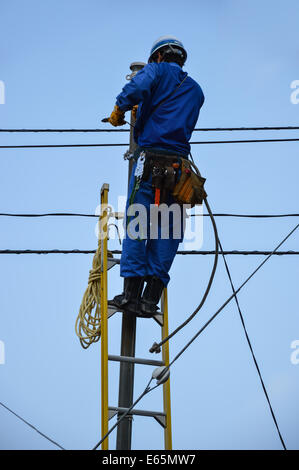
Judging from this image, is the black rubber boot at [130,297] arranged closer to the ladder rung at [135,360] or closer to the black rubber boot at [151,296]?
the black rubber boot at [151,296]

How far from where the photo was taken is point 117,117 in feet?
24.6

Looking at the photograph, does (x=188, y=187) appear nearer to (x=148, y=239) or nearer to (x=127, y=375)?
(x=148, y=239)

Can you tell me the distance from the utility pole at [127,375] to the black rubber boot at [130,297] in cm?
13

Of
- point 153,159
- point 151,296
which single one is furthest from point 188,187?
point 151,296

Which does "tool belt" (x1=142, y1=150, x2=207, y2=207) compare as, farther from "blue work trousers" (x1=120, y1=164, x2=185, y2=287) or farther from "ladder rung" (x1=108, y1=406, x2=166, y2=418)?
"ladder rung" (x1=108, y1=406, x2=166, y2=418)

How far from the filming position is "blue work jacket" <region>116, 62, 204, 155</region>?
7.52 m

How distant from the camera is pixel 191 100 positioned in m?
7.69

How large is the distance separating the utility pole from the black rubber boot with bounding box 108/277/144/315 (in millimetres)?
129

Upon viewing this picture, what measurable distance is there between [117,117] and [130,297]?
1346 mm

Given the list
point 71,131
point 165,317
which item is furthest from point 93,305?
point 71,131

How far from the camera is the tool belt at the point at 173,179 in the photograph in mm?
7477
